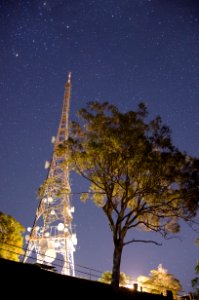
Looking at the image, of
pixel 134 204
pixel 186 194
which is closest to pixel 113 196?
pixel 134 204

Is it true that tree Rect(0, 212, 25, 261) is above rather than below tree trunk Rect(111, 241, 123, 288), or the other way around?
above

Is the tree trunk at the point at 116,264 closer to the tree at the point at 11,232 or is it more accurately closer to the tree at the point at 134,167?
the tree at the point at 134,167

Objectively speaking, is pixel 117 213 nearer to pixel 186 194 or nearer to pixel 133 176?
pixel 133 176

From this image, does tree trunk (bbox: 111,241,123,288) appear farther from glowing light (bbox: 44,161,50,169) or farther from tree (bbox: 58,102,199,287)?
glowing light (bbox: 44,161,50,169)

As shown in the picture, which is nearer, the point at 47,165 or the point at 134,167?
the point at 134,167

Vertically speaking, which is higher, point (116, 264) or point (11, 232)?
point (11, 232)

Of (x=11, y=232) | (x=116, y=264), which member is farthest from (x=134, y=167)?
(x=11, y=232)

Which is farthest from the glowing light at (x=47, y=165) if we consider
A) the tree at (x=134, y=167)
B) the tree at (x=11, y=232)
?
the tree at (x=134, y=167)

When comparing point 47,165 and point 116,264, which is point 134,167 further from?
point 47,165

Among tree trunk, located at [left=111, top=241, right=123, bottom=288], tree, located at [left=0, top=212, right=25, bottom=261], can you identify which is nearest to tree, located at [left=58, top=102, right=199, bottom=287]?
tree trunk, located at [left=111, top=241, right=123, bottom=288]

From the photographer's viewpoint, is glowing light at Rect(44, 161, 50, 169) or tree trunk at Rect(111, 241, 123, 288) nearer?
tree trunk at Rect(111, 241, 123, 288)

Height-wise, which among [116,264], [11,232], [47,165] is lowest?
[116,264]

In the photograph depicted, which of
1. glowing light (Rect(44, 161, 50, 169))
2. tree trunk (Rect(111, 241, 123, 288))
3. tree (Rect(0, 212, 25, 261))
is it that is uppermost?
glowing light (Rect(44, 161, 50, 169))

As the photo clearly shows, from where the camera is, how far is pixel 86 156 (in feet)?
64.3
